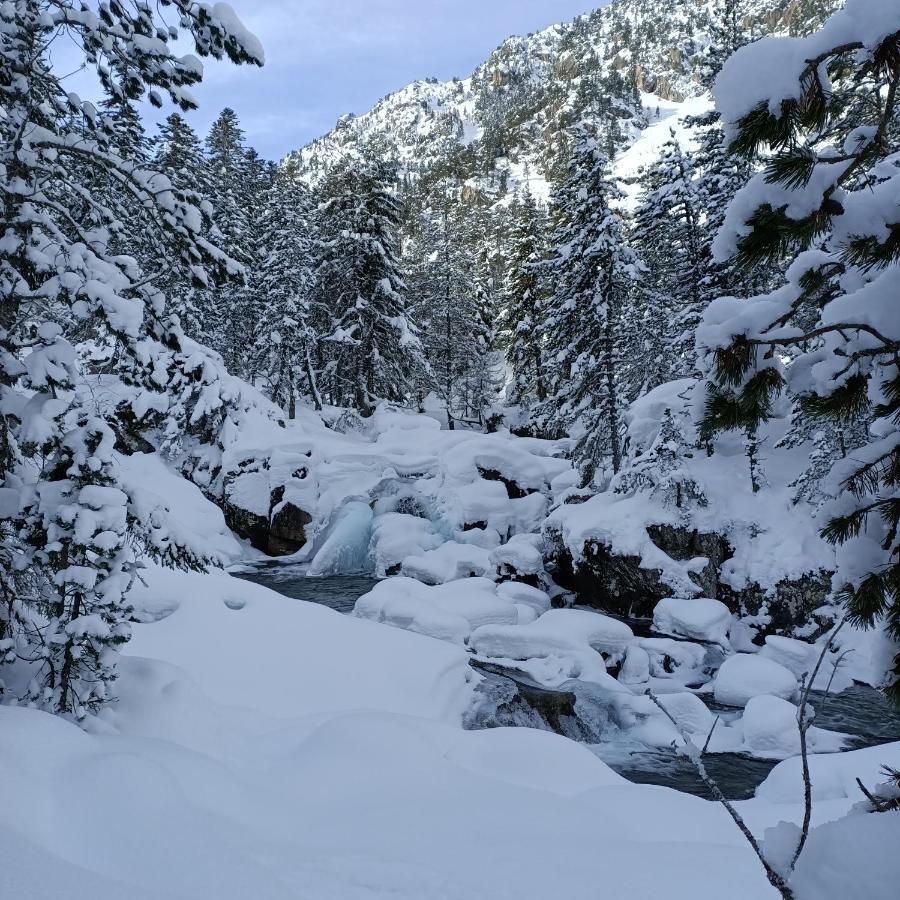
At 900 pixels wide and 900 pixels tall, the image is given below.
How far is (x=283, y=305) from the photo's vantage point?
29516 mm

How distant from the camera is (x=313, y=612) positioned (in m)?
9.78

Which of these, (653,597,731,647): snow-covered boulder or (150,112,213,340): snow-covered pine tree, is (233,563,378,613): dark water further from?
(150,112,213,340): snow-covered pine tree

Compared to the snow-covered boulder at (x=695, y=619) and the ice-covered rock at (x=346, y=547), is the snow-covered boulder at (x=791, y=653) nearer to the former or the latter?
the snow-covered boulder at (x=695, y=619)

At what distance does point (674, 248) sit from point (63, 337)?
2392 centimetres

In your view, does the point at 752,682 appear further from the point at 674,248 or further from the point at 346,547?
the point at 674,248

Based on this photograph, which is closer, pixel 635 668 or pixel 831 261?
pixel 831 261

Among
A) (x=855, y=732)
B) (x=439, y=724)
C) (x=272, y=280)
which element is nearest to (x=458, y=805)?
(x=439, y=724)

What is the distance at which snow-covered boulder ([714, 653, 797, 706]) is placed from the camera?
37.5 feet

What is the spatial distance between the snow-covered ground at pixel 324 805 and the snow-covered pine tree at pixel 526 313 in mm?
26621

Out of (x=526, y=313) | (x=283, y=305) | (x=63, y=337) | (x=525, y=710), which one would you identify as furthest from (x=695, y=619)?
(x=526, y=313)

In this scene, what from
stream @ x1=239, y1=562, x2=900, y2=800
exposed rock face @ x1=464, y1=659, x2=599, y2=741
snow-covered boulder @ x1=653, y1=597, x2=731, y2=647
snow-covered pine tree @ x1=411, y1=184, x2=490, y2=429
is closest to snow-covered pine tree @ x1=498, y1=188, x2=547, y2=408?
snow-covered pine tree @ x1=411, y1=184, x2=490, y2=429

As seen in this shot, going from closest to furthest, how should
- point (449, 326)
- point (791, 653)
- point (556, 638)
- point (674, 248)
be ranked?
point (556, 638) < point (791, 653) < point (674, 248) < point (449, 326)

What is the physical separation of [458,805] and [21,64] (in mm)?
7213

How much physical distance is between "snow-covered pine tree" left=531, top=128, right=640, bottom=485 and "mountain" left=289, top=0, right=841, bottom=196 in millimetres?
80385
